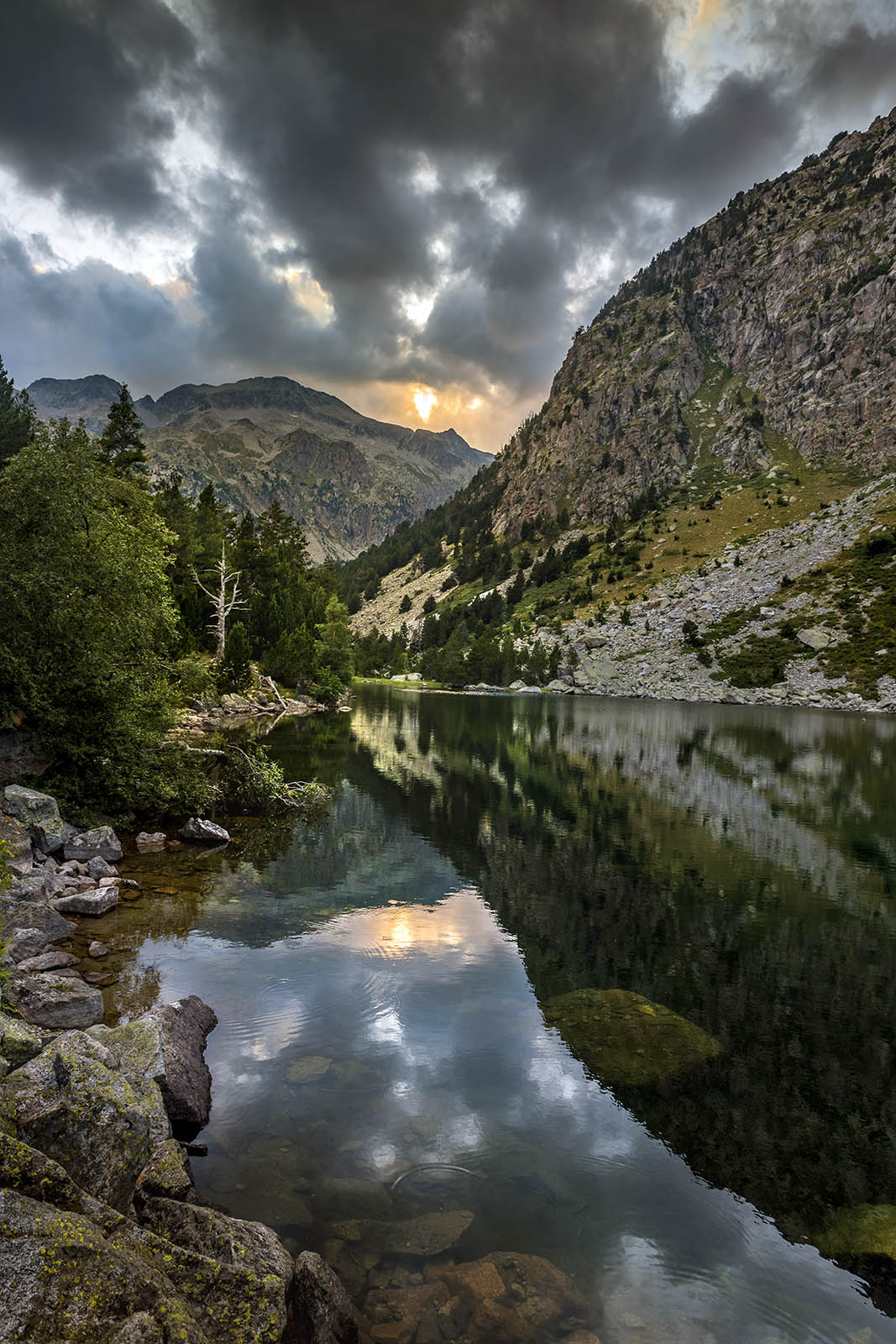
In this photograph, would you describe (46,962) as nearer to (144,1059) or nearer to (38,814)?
(144,1059)

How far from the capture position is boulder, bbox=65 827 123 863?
21.6 metres

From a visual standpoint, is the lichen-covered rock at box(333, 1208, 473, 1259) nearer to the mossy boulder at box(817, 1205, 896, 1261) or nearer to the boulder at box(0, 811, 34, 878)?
the mossy boulder at box(817, 1205, 896, 1261)

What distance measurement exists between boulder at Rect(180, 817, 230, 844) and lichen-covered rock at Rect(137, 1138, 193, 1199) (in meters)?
19.4

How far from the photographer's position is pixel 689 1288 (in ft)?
26.8

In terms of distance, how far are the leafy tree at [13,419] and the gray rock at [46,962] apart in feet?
178

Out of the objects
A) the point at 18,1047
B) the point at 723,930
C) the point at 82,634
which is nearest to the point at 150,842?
the point at 82,634

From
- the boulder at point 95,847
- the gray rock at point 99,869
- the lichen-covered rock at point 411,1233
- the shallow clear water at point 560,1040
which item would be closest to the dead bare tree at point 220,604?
the shallow clear water at point 560,1040

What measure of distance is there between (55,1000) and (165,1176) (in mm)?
A: 6359

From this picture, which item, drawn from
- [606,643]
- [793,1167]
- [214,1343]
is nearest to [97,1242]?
[214,1343]

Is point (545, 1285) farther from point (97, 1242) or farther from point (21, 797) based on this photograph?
point (21, 797)

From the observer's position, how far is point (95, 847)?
72.8ft

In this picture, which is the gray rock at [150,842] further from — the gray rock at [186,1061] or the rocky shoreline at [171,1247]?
the rocky shoreline at [171,1247]

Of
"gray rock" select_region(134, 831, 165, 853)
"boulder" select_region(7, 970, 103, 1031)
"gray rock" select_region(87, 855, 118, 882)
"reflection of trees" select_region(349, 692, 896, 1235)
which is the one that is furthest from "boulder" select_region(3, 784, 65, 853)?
"reflection of trees" select_region(349, 692, 896, 1235)

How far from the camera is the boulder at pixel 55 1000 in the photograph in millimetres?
12109
